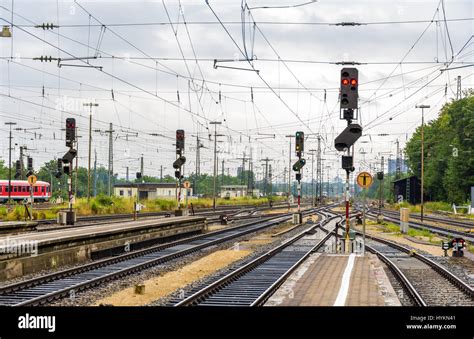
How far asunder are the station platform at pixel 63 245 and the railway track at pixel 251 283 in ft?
18.2

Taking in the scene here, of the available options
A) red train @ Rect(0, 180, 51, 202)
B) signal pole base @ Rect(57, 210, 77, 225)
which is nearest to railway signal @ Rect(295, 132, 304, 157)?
signal pole base @ Rect(57, 210, 77, 225)

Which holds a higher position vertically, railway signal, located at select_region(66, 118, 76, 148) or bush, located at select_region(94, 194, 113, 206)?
railway signal, located at select_region(66, 118, 76, 148)

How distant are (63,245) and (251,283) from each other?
275 inches

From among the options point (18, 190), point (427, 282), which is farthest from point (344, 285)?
point (18, 190)

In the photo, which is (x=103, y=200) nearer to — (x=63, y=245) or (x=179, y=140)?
(x=179, y=140)

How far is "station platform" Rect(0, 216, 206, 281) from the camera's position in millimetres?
17781

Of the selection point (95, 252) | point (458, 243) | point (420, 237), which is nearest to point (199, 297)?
point (95, 252)

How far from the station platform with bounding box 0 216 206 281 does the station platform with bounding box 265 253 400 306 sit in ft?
23.8

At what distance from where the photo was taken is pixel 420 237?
37312mm

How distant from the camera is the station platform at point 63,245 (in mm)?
17781

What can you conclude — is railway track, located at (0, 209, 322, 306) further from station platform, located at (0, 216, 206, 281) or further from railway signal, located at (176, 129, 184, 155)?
railway signal, located at (176, 129, 184, 155)

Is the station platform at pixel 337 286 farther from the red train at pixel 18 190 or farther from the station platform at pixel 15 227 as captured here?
the red train at pixel 18 190
